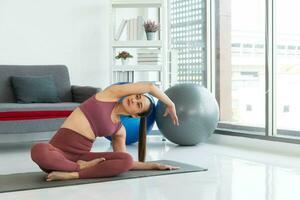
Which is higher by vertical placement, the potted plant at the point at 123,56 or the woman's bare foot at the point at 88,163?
the potted plant at the point at 123,56

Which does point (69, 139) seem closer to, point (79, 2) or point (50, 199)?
point (50, 199)

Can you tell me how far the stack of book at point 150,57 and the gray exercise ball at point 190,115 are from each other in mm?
838

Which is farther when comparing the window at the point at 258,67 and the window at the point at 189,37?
the window at the point at 189,37

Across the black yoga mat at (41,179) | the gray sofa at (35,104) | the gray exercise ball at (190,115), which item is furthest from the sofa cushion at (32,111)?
the black yoga mat at (41,179)

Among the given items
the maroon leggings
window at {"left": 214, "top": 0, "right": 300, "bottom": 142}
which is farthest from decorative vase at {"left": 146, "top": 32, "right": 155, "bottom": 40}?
the maroon leggings

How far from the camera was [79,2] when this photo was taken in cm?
563

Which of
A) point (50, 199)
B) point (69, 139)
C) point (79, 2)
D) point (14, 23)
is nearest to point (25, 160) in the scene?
point (69, 139)

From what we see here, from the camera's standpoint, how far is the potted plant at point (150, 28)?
5.37m

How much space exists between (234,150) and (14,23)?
2908 millimetres

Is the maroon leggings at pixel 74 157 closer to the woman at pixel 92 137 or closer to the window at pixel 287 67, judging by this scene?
the woman at pixel 92 137

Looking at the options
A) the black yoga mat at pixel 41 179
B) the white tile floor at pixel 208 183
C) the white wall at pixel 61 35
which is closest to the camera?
the white tile floor at pixel 208 183

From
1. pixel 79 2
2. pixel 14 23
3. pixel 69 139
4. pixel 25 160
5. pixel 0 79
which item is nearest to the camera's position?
pixel 69 139

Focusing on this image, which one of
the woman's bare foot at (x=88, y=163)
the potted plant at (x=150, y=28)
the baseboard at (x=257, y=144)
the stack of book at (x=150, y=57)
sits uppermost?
the potted plant at (x=150, y=28)

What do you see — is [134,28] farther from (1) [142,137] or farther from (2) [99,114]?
(2) [99,114]
